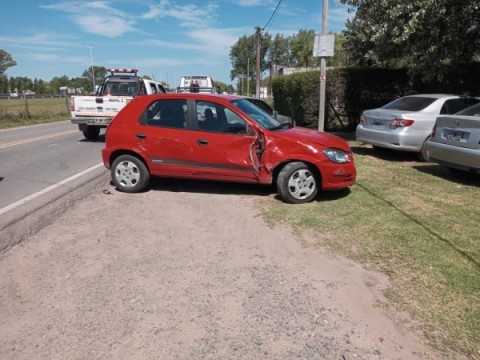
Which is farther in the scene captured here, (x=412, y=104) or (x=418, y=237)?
(x=412, y=104)

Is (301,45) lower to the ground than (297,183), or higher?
higher

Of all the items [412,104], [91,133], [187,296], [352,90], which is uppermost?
[352,90]

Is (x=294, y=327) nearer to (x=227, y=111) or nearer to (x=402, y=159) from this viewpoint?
(x=227, y=111)

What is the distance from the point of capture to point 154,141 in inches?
269

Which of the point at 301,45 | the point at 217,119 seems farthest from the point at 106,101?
the point at 301,45

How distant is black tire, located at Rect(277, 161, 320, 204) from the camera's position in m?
6.23

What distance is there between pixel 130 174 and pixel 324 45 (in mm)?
7492

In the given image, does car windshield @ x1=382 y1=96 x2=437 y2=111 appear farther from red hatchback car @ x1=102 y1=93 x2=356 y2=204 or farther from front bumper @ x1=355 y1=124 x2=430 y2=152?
red hatchback car @ x1=102 y1=93 x2=356 y2=204

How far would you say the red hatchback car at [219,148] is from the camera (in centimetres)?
626

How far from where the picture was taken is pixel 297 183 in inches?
246

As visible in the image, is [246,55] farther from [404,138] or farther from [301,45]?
[404,138]

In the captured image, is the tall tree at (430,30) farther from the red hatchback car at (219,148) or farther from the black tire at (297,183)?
the black tire at (297,183)

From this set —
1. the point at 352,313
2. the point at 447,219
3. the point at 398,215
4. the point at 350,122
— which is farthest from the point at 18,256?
the point at 350,122

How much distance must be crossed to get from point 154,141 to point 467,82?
36.0 feet
